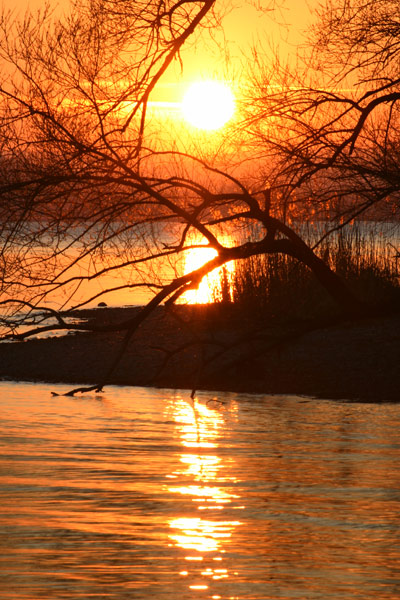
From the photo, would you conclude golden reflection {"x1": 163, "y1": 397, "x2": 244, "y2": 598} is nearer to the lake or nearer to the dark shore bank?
the lake

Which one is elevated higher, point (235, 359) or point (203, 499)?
point (235, 359)

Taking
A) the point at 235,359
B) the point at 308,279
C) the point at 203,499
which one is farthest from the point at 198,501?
the point at 308,279

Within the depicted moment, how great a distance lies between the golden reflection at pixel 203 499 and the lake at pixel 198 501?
20 mm

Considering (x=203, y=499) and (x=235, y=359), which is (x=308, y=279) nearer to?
(x=235, y=359)

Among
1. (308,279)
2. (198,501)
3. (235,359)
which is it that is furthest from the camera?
(308,279)

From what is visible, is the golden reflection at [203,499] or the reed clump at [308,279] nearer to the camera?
the golden reflection at [203,499]

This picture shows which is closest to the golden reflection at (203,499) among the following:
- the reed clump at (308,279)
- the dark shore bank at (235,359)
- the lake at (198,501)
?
the lake at (198,501)

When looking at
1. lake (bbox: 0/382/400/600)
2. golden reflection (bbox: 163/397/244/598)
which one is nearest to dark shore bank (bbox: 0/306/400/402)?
lake (bbox: 0/382/400/600)

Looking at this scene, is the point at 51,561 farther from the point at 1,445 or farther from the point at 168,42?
the point at 168,42

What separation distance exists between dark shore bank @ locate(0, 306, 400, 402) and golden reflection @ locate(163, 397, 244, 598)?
237 centimetres

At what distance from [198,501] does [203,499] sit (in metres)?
0.08

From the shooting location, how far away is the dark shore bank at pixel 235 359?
17.2m

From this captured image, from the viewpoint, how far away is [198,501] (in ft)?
32.9

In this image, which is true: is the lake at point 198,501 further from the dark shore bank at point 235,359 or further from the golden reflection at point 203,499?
the dark shore bank at point 235,359
